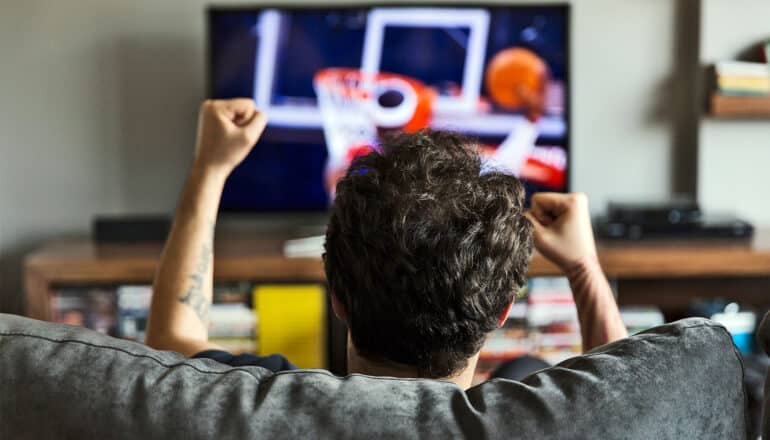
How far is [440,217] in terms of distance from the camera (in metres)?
0.92

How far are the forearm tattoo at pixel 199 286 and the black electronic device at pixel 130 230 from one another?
1.98m

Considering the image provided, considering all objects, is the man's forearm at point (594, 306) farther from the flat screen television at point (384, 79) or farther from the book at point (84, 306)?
the book at point (84, 306)

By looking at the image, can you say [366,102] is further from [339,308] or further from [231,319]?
[339,308]

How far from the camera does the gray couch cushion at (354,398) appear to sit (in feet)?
→ 2.52

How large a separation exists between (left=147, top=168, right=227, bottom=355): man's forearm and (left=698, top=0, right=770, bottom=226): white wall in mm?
2548

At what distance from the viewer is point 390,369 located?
1.04 metres

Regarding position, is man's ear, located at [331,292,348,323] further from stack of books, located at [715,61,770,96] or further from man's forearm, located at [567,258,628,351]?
stack of books, located at [715,61,770,96]

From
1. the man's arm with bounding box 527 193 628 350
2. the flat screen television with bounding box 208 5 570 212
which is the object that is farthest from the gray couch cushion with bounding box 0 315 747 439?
the flat screen television with bounding box 208 5 570 212

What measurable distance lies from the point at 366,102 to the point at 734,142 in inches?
55.0

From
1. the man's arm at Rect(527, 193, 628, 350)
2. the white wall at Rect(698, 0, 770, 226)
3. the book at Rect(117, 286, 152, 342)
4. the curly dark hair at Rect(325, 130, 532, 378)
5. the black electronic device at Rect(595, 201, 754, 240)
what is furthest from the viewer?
the white wall at Rect(698, 0, 770, 226)

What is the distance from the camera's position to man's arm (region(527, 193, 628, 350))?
130 centimetres

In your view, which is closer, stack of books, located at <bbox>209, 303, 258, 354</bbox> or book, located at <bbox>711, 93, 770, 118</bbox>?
stack of books, located at <bbox>209, 303, 258, 354</bbox>

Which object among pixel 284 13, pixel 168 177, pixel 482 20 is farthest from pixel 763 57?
pixel 168 177

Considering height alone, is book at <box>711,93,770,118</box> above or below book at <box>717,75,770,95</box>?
below
